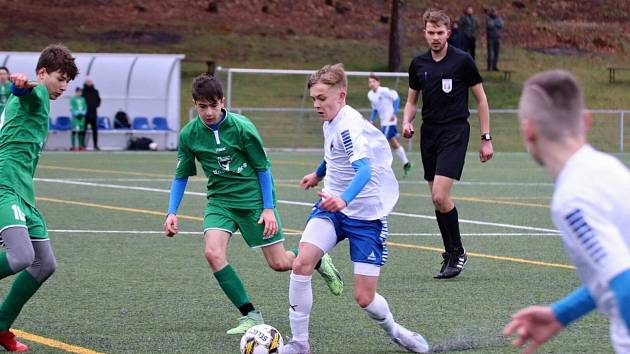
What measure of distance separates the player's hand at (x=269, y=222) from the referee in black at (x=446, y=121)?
2.54 m

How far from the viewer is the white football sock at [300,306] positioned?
611cm

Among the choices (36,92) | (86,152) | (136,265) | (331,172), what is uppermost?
(36,92)

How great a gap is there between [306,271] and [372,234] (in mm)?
416

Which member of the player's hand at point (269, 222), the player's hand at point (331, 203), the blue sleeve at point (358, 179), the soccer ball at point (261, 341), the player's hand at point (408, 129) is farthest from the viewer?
the player's hand at point (408, 129)

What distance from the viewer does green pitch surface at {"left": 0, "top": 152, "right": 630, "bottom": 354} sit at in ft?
21.5

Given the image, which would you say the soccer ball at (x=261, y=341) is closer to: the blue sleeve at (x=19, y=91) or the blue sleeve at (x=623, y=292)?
the blue sleeve at (x=19, y=91)

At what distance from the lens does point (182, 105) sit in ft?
117

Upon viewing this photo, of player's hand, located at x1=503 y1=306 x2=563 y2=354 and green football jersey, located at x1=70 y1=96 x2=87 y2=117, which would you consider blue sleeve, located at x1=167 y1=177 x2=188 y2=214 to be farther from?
green football jersey, located at x1=70 y1=96 x2=87 y2=117

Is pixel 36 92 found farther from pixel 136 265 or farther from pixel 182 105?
pixel 182 105

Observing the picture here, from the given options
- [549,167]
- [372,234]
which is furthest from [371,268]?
[549,167]

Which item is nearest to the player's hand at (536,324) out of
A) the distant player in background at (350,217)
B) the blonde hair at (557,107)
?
the blonde hair at (557,107)

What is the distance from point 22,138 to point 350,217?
5.96ft

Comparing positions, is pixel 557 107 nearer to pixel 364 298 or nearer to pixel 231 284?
pixel 364 298

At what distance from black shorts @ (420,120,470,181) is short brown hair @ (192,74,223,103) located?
9.60 feet
